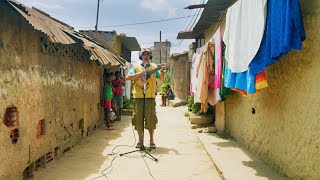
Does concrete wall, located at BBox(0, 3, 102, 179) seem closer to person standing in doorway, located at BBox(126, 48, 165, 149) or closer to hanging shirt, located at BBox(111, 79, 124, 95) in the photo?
person standing in doorway, located at BBox(126, 48, 165, 149)

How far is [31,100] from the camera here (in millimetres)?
4551

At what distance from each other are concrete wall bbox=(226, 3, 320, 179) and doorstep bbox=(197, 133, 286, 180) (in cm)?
17

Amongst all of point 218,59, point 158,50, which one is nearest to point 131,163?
point 218,59

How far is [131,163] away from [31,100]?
2.09m

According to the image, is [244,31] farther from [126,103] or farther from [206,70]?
[126,103]

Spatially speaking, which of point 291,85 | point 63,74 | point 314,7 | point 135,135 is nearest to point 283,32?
point 314,7

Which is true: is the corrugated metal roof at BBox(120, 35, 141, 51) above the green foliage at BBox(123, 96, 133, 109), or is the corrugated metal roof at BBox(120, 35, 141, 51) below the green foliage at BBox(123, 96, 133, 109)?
above

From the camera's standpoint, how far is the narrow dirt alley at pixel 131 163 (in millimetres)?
4812

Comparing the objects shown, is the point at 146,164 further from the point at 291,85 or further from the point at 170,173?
the point at 291,85

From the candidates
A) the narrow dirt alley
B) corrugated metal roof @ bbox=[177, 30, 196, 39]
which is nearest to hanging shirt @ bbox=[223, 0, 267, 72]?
the narrow dirt alley

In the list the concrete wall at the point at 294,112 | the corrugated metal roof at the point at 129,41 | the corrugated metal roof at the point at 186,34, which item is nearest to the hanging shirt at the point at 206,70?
the concrete wall at the point at 294,112

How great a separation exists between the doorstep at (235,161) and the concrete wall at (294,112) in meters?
0.17

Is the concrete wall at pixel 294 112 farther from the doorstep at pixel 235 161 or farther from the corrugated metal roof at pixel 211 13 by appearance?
the corrugated metal roof at pixel 211 13

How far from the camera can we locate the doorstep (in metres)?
4.48
